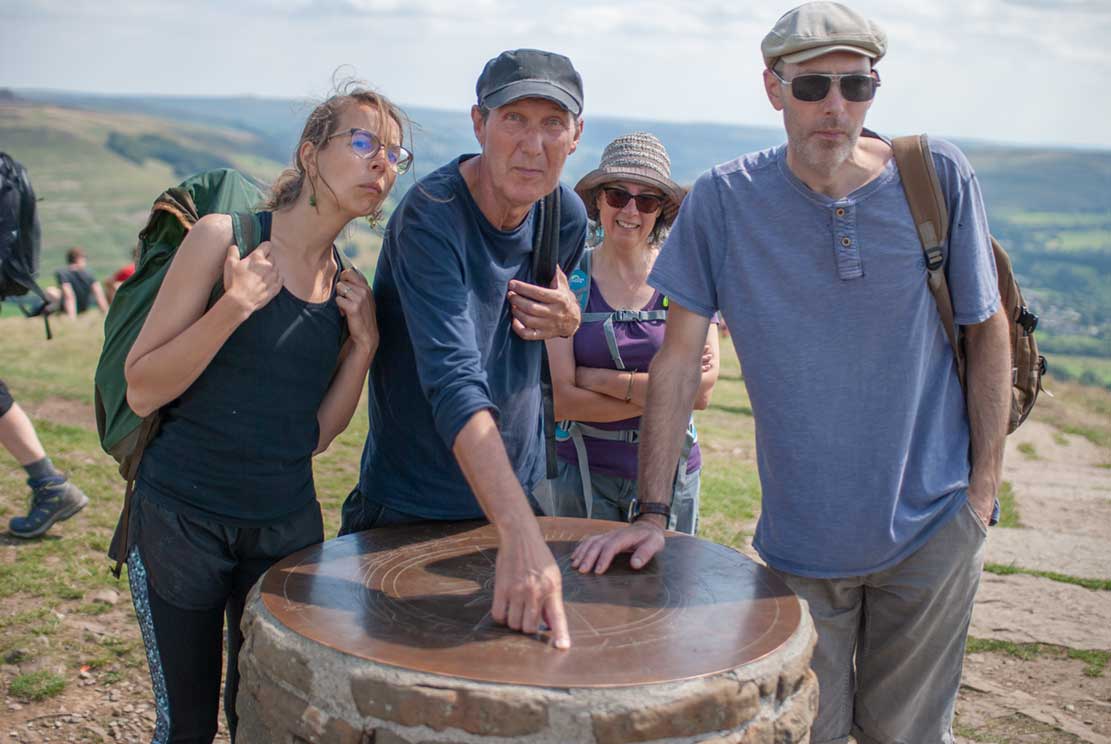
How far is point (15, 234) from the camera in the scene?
18.4 ft

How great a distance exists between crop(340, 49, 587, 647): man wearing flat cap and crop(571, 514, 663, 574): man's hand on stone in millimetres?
247

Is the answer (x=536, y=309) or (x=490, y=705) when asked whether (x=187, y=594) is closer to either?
(x=490, y=705)

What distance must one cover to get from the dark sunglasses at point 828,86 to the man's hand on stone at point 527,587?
1.31 metres

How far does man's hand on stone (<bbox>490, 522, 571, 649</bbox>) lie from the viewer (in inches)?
88.4

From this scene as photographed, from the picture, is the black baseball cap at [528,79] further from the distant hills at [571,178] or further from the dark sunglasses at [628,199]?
the distant hills at [571,178]

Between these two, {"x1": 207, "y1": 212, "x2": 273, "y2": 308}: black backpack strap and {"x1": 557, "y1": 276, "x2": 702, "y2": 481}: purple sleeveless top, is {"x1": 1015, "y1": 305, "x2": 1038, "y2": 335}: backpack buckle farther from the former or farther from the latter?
{"x1": 207, "y1": 212, "x2": 273, "y2": 308}: black backpack strap

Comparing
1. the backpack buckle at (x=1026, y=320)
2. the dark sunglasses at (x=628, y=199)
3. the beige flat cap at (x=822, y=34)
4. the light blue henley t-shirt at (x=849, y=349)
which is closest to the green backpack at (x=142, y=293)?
the light blue henley t-shirt at (x=849, y=349)

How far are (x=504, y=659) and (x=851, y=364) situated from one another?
3.91 ft

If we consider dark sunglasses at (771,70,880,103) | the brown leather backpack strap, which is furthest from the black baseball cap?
the brown leather backpack strap

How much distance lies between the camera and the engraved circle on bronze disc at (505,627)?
2.12 metres

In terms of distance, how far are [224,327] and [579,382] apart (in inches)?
65.0

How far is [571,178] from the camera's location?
75.2 meters

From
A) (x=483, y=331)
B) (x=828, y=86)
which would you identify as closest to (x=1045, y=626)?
(x=828, y=86)

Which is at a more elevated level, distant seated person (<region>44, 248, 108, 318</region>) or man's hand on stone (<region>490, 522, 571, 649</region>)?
man's hand on stone (<region>490, 522, 571, 649</region>)
